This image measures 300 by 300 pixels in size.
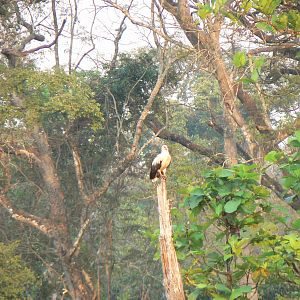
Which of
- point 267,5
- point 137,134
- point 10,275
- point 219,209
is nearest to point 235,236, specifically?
point 219,209

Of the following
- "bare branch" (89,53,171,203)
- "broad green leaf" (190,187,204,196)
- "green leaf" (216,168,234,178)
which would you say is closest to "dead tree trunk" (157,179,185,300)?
"broad green leaf" (190,187,204,196)

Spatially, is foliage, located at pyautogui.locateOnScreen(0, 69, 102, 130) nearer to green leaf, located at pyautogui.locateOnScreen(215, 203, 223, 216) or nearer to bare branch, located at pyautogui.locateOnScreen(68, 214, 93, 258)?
bare branch, located at pyautogui.locateOnScreen(68, 214, 93, 258)

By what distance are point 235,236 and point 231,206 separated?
258 millimetres

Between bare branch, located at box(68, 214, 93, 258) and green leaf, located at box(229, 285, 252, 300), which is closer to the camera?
green leaf, located at box(229, 285, 252, 300)

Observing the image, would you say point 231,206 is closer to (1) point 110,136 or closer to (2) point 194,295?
(2) point 194,295

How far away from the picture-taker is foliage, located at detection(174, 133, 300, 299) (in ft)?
14.0

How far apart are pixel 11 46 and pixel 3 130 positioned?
74.1 inches

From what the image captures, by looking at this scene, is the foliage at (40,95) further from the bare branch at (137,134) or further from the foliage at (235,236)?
the foliage at (235,236)

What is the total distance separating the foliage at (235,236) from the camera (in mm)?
A: 4281

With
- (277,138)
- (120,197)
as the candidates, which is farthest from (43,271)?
(277,138)

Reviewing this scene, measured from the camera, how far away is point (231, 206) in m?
4.29

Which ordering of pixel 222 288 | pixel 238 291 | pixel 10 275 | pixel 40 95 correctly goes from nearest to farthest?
pixel 238 291 < pixel 222 288 < pixel 40 95 < pixel 10 275

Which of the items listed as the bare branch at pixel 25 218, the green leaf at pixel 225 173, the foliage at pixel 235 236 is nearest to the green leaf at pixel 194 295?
the foliage at pixel 235 236

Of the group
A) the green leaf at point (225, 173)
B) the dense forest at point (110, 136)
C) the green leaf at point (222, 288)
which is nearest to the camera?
the green leaf at point (222, 288)
